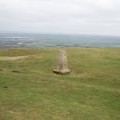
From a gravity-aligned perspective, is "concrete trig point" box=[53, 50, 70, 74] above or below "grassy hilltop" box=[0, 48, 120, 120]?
above

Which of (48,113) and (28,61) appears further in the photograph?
(28,61)

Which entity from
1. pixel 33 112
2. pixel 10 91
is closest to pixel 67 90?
pixel 10 91

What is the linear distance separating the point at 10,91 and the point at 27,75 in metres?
5.10

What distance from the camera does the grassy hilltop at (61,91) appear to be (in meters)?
14.0

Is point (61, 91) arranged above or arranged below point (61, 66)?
below

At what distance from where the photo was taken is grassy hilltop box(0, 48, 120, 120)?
1402 centimetres

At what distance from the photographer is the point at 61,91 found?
1811cm

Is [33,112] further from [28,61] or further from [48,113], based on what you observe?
[28,61]

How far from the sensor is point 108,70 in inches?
982

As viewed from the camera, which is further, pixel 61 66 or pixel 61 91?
pixel 61 66

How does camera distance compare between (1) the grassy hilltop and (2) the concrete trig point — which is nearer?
(1) the grassy hilltop

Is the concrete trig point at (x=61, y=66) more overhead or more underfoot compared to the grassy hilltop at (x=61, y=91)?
more overhead

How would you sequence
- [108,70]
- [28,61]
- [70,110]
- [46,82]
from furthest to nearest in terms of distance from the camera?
[28,61] < [108,70] < [46,82] < [70,110]

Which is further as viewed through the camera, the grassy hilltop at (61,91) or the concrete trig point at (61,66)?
the concrete trig point at (61,66)
